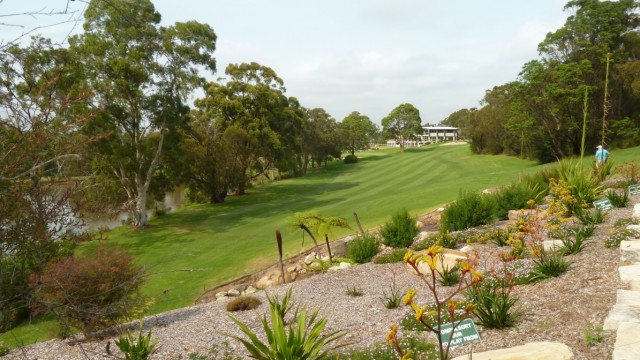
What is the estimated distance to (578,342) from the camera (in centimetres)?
374

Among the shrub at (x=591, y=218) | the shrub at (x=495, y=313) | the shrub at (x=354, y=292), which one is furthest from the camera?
the shrub at (x=591, y=218)

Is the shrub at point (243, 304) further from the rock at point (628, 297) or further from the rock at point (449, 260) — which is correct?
the rock at point (628, 297)

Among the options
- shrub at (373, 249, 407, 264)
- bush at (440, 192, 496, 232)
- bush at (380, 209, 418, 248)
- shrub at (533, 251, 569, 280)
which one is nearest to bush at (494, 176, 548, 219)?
bush at (440, 192, 496, 232)

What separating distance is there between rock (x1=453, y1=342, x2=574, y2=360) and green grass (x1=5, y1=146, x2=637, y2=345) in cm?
501

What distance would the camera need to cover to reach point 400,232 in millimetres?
10531

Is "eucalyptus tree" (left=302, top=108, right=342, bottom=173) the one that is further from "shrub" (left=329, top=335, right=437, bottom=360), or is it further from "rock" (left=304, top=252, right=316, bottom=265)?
"shrub" (left=329, top=335, right=437, bottom=360)

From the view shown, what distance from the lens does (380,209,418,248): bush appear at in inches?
413

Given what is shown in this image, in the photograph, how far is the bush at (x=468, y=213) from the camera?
10.8 m

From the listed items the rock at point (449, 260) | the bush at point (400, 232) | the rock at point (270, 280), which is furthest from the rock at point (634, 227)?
the rock at point (270, 280)

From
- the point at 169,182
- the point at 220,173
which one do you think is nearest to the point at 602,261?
the point at 169,182

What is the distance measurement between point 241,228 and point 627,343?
56.1 ft

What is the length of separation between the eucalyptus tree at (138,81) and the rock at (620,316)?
18.0 metres

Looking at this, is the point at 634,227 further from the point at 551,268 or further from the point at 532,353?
the point at 532,353

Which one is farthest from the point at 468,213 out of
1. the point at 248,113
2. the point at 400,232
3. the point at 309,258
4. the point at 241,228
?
the point at 248,113
